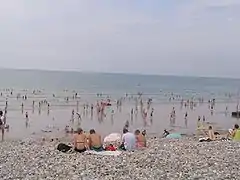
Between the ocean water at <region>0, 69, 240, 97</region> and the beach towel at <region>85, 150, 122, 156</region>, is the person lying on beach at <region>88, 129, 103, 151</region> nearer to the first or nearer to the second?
the beach towel at <region>85, 150, 122, 156</region>

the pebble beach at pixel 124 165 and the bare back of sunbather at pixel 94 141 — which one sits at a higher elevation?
the bare back of sunbather at pixel 94 141

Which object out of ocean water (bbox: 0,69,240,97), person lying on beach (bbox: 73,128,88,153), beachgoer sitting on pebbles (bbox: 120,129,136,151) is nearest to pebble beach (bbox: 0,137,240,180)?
person lying on beach (bbox: 73,128,88,153)

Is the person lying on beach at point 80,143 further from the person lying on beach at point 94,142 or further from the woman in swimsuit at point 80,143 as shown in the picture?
the person lying on beach at point 94,142

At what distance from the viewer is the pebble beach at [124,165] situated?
37.5ft

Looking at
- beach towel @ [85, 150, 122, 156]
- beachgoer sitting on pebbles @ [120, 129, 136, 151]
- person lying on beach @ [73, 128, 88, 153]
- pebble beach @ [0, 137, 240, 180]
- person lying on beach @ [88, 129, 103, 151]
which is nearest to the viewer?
pebble beach @ [0, 137, 240, 180]

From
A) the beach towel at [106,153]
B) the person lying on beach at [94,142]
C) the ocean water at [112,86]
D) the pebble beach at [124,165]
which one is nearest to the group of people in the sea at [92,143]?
the person lying on beach at [94,142]

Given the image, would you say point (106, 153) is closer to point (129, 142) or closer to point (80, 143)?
point (80, 143)

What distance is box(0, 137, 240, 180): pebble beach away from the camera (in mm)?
11430

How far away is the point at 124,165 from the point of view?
1251 centimetres

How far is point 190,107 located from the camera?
55.1 meters

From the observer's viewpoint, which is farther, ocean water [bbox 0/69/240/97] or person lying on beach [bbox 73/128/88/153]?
ocean water [bbox 0/69/240/97]

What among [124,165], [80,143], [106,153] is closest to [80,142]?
[80,143]

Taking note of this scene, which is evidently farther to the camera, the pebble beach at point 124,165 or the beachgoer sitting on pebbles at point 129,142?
the beachgoer sitting on pebbles at point 129,142

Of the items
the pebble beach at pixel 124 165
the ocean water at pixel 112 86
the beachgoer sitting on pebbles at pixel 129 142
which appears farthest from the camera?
the ocean water at pixel 112 86
